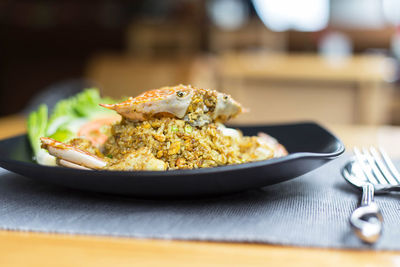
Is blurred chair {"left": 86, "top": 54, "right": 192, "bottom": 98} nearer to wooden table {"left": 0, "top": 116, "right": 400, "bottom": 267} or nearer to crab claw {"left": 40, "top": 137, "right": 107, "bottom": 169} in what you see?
crab claw {"left": 40, "top": 137, "right": 107, "bottom": 169}

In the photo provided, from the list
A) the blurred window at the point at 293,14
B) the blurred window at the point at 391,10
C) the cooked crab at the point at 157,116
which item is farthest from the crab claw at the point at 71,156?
the blurred window at the point at 391,10

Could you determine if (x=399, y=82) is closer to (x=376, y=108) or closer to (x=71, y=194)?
(x=376, y=108)

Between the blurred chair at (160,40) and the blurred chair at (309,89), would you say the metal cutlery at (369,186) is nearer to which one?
the blurred chair at (309,89)

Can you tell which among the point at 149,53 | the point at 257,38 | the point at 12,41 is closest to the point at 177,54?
the point at 149,53

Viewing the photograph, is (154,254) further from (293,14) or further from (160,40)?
(293,14)

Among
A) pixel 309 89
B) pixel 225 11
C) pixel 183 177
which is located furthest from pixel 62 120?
pixel 225 11

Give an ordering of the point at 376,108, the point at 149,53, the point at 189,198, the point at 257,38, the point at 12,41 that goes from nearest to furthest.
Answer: the point at 189,198, the point at 376,108, the point at 257,38, the point at 149,53, the point at 12,41
